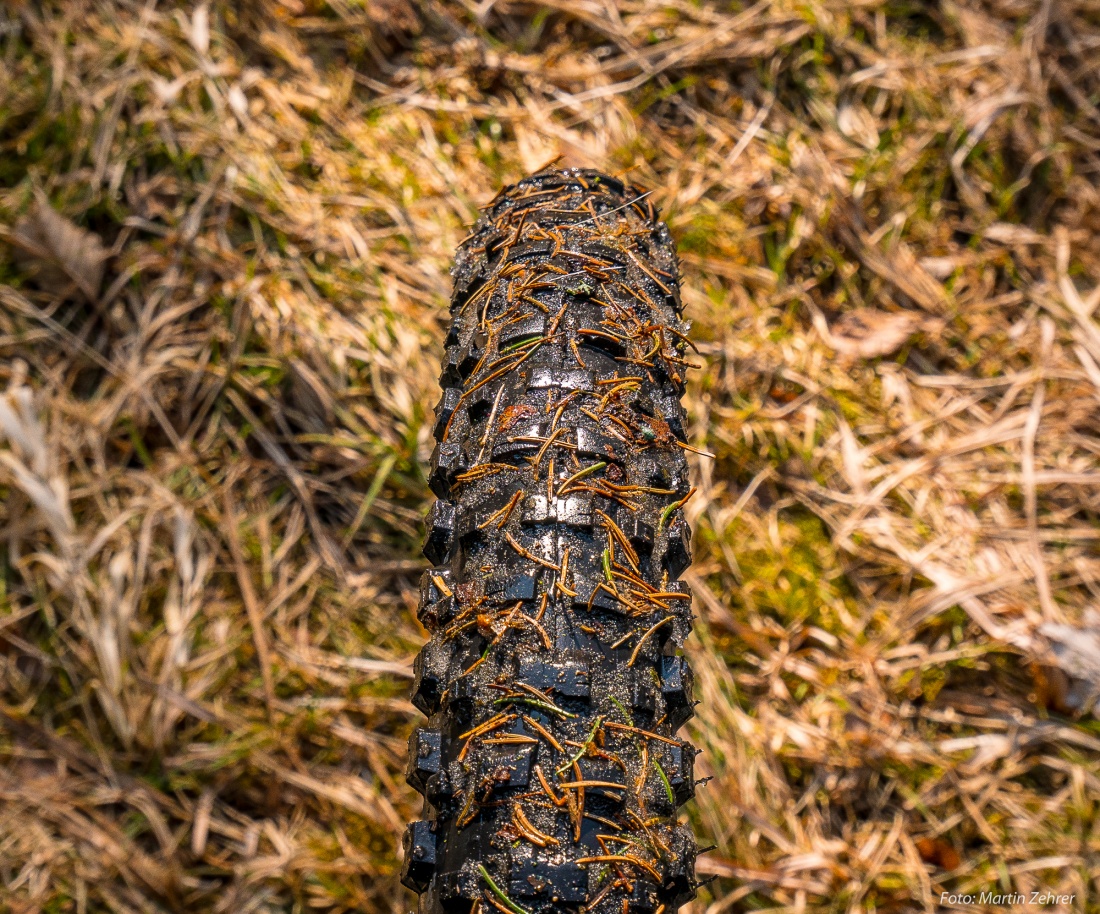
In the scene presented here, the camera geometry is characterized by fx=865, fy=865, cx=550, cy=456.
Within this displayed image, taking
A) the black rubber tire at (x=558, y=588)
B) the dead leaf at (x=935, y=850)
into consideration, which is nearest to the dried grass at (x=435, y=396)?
the dead leaf at (x=935, y=850)

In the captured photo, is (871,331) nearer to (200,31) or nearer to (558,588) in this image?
(558,588)

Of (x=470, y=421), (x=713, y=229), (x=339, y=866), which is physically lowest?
(x=339, y=866)

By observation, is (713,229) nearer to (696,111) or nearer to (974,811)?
(696,111)

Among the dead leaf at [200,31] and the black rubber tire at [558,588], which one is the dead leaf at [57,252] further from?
the black rubber tire at [558,588]

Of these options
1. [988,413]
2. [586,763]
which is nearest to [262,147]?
[586,763]

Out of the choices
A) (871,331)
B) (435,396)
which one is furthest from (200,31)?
(871,331)

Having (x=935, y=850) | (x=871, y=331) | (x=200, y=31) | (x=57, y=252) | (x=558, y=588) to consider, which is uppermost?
(x=200, y=31)
